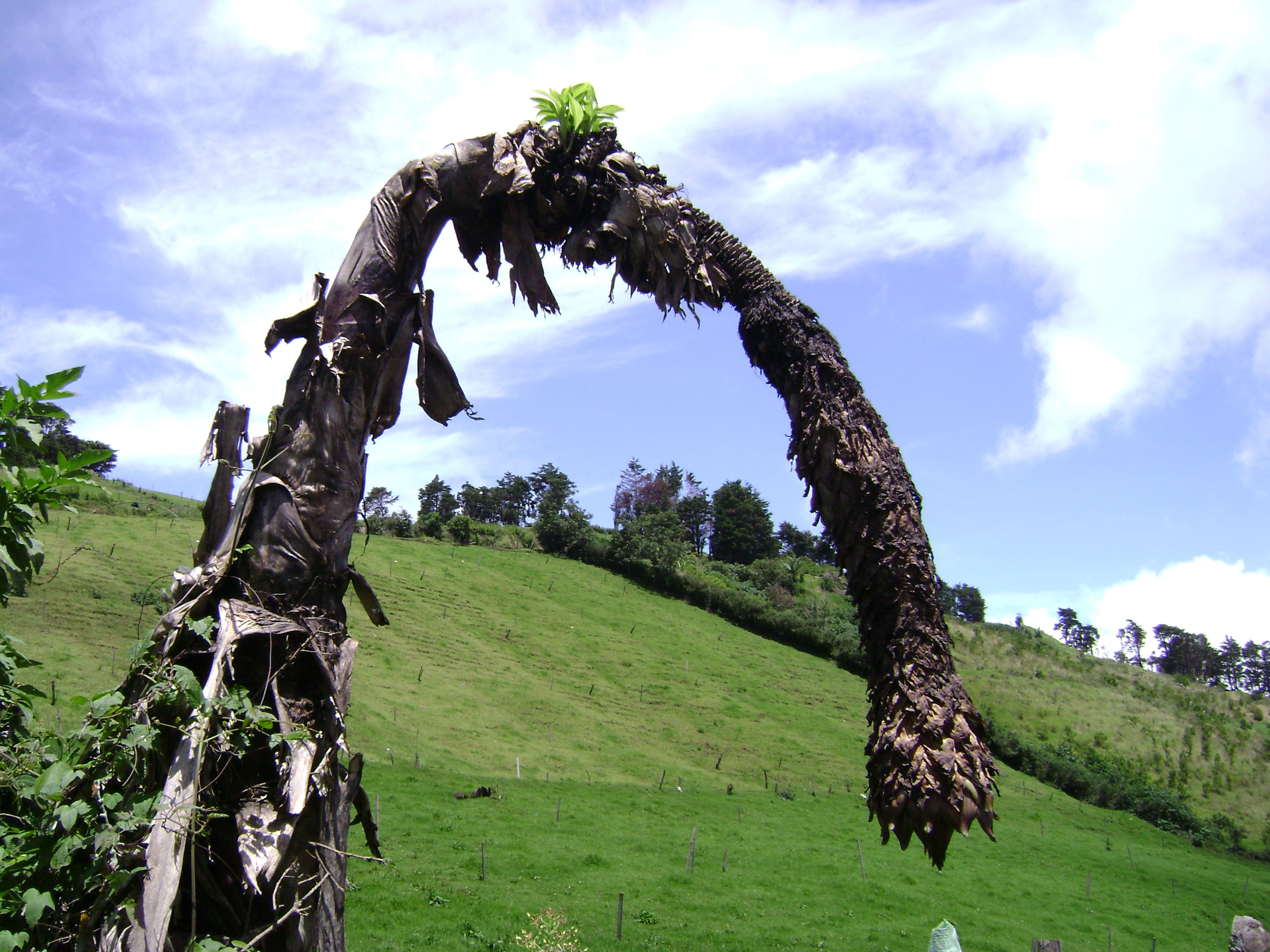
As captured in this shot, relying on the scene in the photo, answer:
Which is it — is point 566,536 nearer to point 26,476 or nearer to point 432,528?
point 432,528

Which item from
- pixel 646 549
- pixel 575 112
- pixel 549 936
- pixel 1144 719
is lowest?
pixel 549 936

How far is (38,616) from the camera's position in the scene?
3198cm

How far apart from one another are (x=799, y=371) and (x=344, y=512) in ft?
A: 4.86

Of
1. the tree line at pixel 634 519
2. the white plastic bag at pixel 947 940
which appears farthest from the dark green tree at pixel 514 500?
the white plastic bag at pixel 947 940

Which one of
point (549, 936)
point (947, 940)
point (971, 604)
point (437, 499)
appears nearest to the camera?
point (947, 940)

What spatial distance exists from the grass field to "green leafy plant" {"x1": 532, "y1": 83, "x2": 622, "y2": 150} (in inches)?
404

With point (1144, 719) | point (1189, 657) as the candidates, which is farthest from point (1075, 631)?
point (1144, 719)

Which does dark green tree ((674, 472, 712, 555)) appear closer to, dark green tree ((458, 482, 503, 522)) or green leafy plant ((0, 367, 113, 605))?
dark green tree ((458, 482, 503, 522))

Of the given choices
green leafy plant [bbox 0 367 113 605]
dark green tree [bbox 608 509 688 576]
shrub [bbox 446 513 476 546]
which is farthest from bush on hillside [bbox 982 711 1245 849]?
green leafy plant [bbox 0 367 113 605]

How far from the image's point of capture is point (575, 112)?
9.68 ft

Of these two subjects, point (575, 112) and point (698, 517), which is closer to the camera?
point (575, 112)

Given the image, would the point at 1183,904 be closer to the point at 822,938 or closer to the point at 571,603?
the point at 822,938

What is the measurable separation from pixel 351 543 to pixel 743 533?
317ft

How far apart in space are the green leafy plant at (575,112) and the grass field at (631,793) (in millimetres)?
10268
